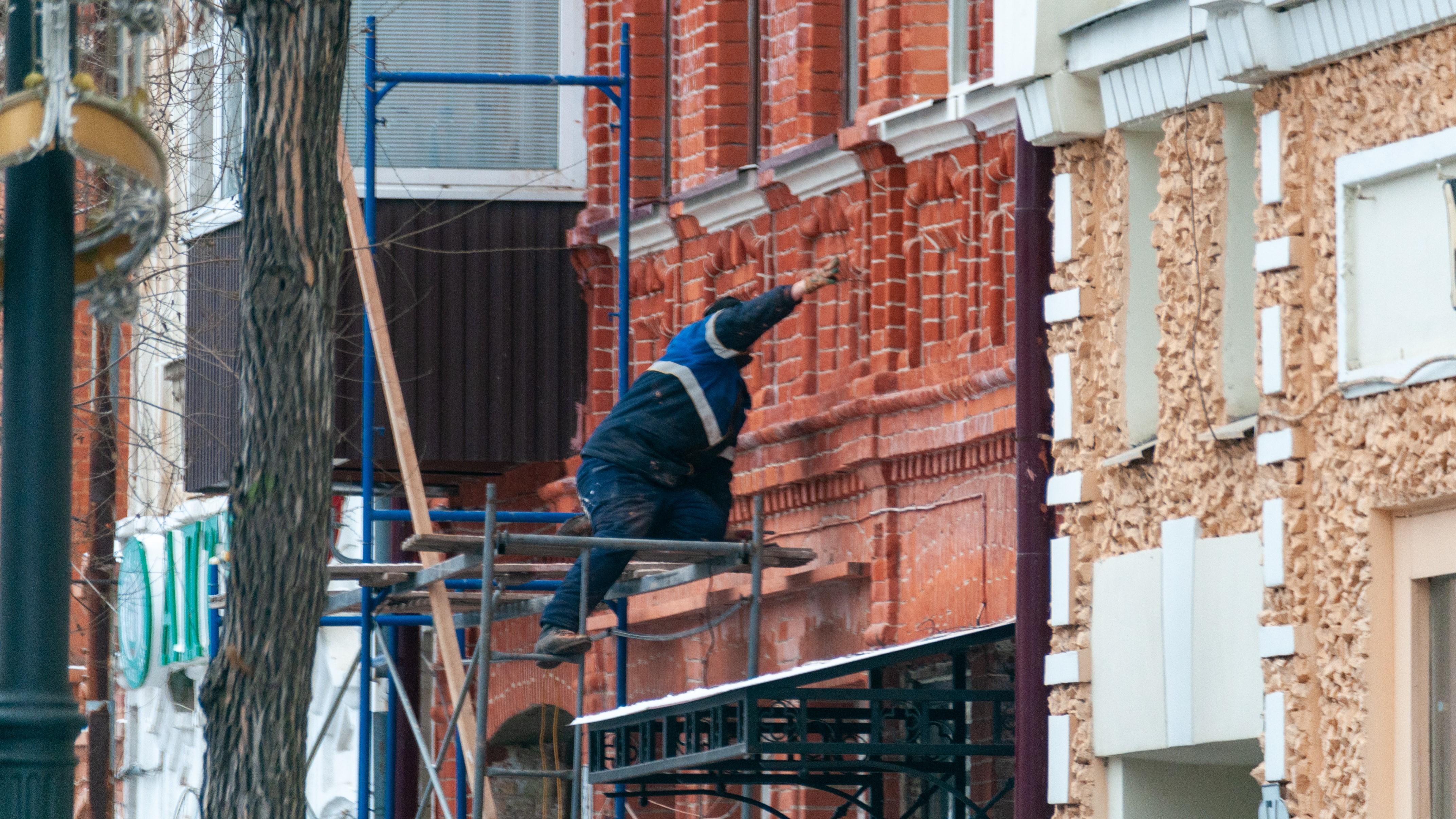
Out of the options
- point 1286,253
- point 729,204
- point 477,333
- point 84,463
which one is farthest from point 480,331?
point 84,463

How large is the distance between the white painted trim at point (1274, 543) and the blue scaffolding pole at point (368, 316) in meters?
4.72

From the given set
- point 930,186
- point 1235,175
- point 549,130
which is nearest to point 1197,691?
point 1235,175

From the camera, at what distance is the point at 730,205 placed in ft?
47.6

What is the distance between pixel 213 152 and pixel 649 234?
486cm

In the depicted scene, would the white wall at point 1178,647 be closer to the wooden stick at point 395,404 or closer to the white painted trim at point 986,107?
the white painted trim at point 986,107

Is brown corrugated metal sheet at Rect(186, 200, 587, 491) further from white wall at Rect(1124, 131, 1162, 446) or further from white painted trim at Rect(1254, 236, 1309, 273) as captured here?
white painted trim at Rect(1254, 236, 1309, 273)

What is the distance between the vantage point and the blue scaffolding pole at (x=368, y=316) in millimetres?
14625

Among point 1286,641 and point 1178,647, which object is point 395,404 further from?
point 1286,641

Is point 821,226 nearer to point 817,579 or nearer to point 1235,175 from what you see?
point 817,579

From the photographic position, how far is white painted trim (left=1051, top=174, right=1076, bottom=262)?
1131 centimetres

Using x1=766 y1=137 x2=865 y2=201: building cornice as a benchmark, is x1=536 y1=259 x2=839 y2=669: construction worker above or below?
below

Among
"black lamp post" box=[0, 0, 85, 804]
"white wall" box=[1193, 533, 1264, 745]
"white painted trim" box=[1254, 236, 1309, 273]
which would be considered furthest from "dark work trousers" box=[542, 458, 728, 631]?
"black lamp post" box=[0, 0, 85, 804]

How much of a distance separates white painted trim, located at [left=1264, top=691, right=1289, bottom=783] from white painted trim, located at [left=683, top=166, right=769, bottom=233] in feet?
16.3

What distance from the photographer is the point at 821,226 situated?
13.8 meters
